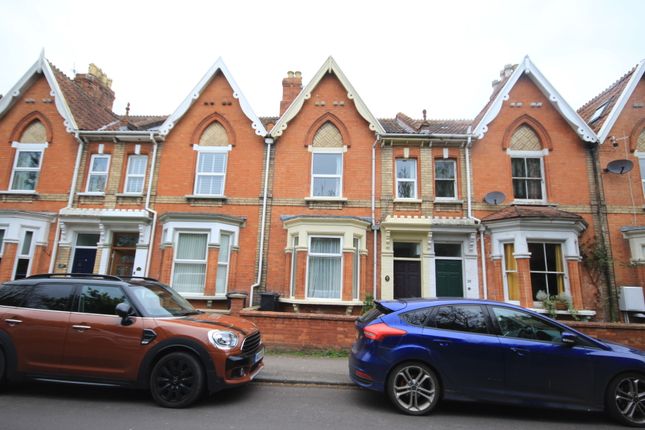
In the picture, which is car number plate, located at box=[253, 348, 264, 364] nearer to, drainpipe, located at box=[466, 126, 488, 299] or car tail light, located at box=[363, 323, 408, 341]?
car tail light, located at box=[363, 323, 408, 341]

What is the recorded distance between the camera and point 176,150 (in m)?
12.8

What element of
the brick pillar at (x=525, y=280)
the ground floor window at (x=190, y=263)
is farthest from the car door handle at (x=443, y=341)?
the ground floor window at (x=190, y=263)

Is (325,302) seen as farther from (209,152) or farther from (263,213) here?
(209,152)

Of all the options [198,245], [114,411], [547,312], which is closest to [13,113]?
[198,245]

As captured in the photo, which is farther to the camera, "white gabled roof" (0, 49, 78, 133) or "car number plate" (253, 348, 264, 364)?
"white gabled roof" (0, 49, 78, 133)

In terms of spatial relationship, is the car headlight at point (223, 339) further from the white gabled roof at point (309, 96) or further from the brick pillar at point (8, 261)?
the brick pillar at point (8, 261)

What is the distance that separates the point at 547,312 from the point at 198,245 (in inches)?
425

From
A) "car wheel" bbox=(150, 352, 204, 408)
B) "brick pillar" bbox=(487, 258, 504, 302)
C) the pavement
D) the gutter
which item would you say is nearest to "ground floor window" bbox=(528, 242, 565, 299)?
"brick pillar" bbox=(487, 258, 504, 302)

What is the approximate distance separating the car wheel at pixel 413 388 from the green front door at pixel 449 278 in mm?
6768

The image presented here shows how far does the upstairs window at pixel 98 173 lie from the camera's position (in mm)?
12734

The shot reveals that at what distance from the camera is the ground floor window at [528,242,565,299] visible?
35.2 feet

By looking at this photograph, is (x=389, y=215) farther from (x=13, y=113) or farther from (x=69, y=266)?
(x=13, y=113)

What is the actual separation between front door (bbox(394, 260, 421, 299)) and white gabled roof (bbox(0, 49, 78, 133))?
499 inches

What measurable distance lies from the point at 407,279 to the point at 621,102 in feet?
31.3
